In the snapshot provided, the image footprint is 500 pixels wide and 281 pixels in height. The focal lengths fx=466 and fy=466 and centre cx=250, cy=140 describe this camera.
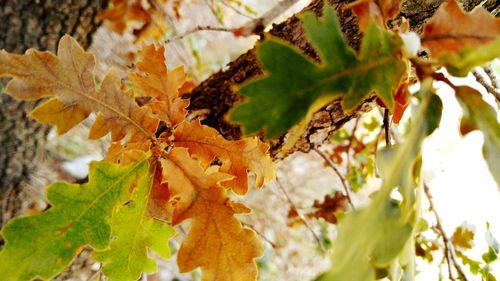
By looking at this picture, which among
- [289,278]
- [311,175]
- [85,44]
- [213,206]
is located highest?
[311,175]

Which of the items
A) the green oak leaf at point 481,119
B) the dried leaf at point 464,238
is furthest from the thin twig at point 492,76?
the dried leaf at point 464,238

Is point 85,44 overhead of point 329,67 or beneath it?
overhead

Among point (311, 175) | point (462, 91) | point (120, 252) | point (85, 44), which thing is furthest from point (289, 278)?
point (462, 91)

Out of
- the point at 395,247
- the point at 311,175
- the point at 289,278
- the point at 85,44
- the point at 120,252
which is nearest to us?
the point at 395,247

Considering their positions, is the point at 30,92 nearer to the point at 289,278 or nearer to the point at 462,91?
the point at 462,91

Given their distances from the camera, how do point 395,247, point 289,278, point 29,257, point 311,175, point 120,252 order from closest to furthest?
1. point 395,247
2. point 29,257
3. point 120,252
4. point 289,278
5. point 311,175

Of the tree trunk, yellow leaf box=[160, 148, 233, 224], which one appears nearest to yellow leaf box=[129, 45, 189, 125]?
yellow leaf box=[160, 148, 233, 224]
